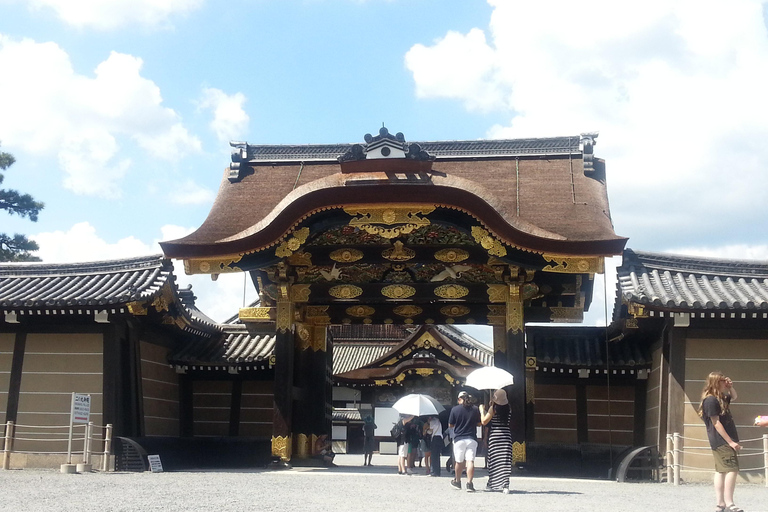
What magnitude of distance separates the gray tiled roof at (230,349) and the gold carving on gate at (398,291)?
132 inches

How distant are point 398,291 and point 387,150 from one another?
334 centimetres

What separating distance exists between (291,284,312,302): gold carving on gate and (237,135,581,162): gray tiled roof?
4832 mm

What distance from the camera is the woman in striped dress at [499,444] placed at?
35.9 ft

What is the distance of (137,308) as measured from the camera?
14844 millimetres

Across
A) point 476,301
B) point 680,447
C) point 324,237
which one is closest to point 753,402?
point 680,447

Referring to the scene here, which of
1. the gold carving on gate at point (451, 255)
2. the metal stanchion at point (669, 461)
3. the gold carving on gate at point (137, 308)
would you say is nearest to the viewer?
the metal stanchion at point (669, 461)

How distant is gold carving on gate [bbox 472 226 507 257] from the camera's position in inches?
580

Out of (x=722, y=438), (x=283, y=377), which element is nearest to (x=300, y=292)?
(x=283, y=377)

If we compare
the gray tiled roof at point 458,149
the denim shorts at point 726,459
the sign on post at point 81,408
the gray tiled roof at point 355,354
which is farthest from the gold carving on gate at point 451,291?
the gray tiled roof at point 355,354

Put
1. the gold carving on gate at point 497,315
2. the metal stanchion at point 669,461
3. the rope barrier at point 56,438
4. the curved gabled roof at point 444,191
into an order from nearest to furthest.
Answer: the metal stanchion at point 669,461
the rope barrier at point 56,438
the curved gabled roof at point 444,191
the gold carving on gate at point 497,315

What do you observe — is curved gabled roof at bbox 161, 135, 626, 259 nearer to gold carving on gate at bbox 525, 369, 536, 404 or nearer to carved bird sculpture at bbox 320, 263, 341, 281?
carved bird sculpture at bbox 320, 263, 341, 281

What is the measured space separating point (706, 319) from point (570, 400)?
14.3 feet

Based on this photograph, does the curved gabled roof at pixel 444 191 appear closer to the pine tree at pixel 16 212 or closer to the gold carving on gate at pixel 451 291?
the gold carving on gate at pixel 451 291

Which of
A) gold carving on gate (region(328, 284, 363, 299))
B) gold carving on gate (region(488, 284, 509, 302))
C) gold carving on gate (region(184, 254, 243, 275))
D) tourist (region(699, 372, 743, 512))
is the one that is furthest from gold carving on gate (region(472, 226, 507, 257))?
tourist (region(699, 372, 743, 512))
